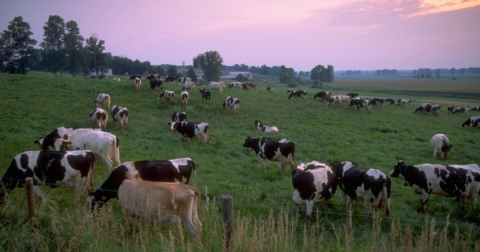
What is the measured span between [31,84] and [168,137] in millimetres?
16397

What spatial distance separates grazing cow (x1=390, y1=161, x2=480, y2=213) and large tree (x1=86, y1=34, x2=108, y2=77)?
165ft

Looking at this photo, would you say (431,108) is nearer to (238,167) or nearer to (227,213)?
(238,167)

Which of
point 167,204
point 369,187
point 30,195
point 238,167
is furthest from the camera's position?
point 238,167

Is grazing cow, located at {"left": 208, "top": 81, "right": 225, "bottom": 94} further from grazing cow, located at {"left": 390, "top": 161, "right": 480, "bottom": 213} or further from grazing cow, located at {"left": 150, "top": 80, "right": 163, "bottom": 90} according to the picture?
grazing cow, located at {"left": 390, "top": 161, "right": 480, "bottom": 213}

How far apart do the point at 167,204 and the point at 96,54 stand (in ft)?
163

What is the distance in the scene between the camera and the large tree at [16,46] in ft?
118

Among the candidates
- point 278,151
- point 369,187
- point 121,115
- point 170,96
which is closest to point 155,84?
point 170,96

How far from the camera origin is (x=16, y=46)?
3703 cm

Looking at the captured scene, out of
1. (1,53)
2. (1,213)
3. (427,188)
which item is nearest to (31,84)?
(1,53)

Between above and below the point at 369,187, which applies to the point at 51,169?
above

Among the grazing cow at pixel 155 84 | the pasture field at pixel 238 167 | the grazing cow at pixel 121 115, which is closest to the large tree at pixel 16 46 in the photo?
the pasture field at pixel 238 167

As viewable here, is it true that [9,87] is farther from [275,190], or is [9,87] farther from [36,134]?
[275,190]

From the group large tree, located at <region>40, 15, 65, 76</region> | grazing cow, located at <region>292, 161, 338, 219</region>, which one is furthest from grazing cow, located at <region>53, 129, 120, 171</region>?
large tree, located at <region>40, 15, 65, 76</region>

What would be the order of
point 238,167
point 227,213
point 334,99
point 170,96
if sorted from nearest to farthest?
1. point 227,213
2. point 238,167
3. point 170,96
4. point 334,99
